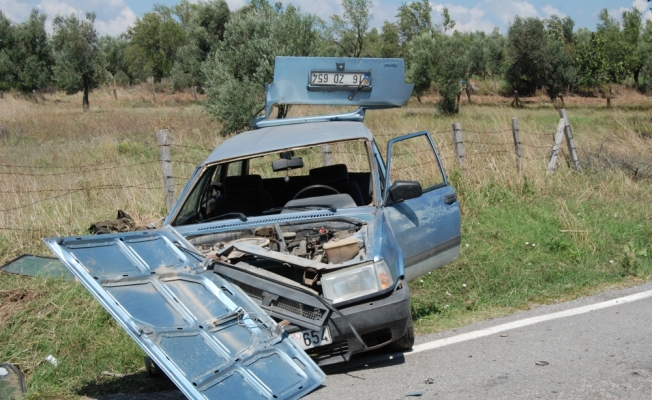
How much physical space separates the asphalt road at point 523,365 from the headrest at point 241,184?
2130mm

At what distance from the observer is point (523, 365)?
489cm

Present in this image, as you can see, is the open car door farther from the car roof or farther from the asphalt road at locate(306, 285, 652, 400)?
the asphalt road at locate(306, 285, 652, 400)

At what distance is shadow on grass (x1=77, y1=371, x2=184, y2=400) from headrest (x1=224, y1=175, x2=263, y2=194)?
6.52 feet

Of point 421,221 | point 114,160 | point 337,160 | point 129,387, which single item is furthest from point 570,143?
point 129,387

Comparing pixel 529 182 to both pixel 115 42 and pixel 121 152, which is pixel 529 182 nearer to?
pixel 121 152

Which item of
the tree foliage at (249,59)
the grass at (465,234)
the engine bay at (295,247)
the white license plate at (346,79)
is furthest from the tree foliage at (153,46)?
the engine bay at (295,247)

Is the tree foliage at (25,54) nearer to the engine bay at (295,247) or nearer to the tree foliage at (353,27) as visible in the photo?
the tree foliage at (353,27)

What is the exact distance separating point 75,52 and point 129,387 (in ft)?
104

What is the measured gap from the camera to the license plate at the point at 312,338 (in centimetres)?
452

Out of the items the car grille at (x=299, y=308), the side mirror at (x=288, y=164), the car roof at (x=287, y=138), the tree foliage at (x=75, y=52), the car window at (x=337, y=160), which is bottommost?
the car grille at (x=299, y=308)

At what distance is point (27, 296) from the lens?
658cm

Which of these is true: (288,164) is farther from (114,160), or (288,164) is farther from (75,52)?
(75,52)

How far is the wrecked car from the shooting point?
4195mm

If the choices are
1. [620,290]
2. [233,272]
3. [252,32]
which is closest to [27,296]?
[233,272]
